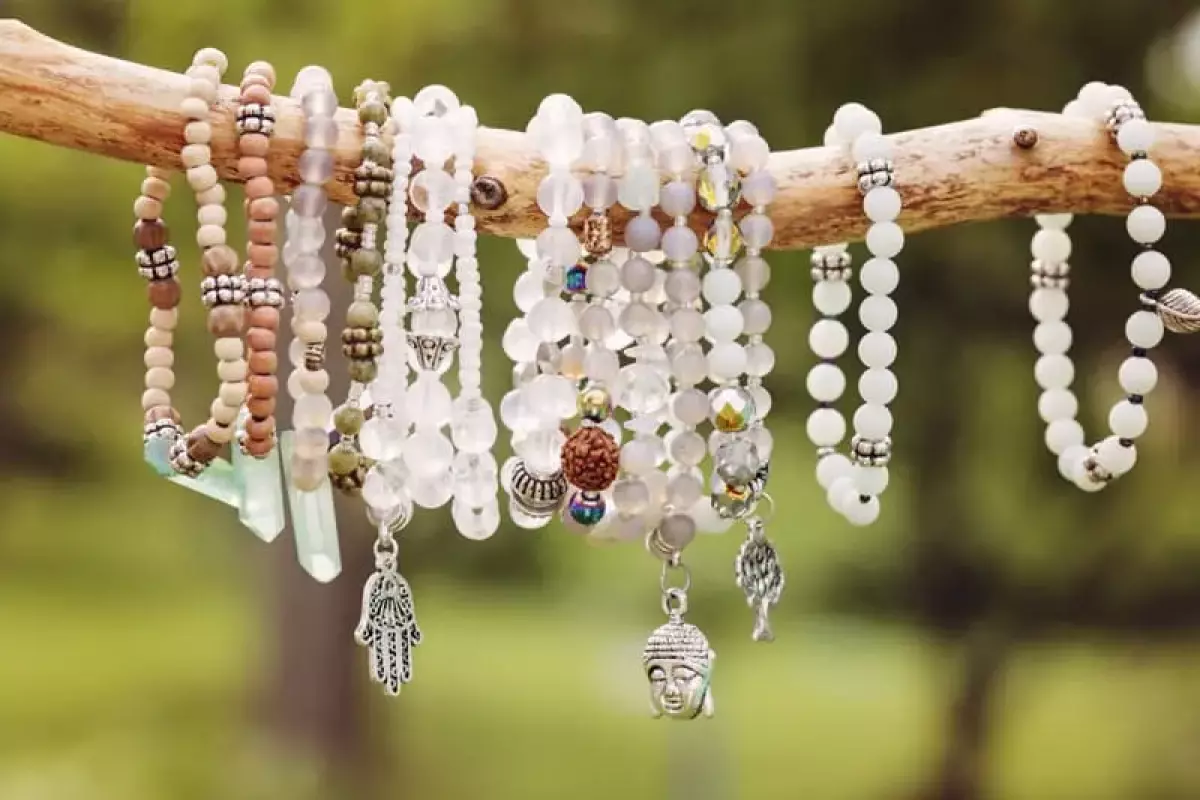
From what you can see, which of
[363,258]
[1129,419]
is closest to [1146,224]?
[1129,419]

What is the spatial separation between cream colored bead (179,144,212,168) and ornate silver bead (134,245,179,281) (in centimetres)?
8

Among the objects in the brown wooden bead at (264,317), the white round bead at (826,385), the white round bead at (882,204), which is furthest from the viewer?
the white round bead at (826,385)

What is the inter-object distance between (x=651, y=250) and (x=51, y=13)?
1402mm

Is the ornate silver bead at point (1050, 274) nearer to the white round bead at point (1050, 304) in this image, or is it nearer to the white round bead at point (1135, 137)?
the white round bead at point (1050, 304)

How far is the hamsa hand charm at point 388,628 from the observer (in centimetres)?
78

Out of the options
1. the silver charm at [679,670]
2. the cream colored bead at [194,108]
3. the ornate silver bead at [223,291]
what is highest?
the cream colored bead at [194,108]

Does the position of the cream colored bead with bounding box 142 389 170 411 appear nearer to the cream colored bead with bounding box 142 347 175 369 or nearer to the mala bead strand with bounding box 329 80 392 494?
the cream colored bead with bounding box 142 347 175 369

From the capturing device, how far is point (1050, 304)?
1.02m

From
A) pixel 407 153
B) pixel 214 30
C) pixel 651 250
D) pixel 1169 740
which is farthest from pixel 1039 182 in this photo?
pixel 1169 740

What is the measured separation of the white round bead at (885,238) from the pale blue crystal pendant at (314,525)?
370mm

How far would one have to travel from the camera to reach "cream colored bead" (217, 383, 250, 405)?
728mm

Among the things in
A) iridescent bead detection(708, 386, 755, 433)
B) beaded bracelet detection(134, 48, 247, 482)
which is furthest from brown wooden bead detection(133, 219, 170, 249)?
iridescent bead detection(708, 386, 755, 433)

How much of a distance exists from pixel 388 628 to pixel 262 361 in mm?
182

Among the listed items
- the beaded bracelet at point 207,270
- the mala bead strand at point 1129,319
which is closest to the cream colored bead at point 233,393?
the beaded bracelet at point 207,270
